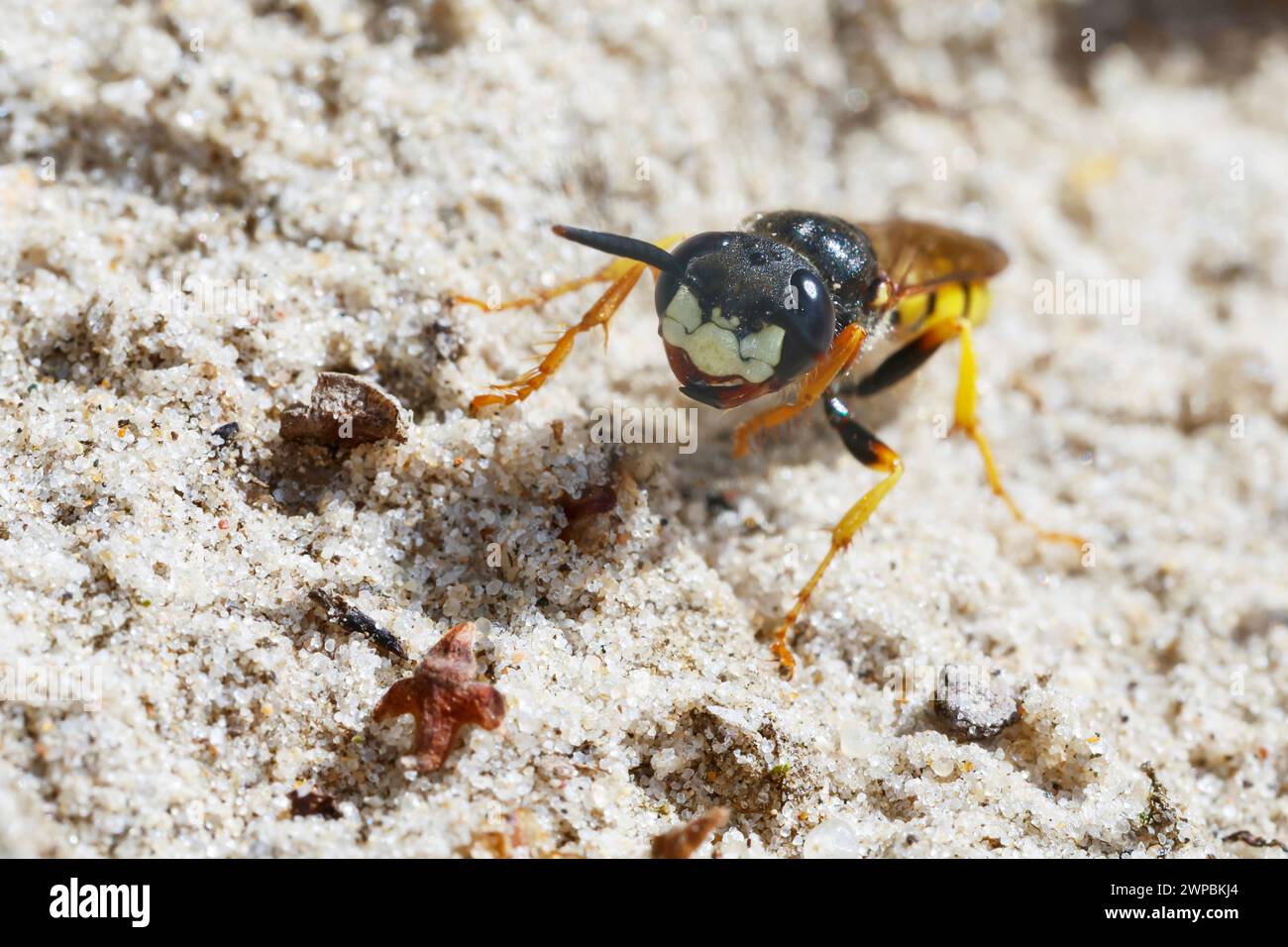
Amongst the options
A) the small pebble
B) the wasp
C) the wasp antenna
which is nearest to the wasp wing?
the wasp

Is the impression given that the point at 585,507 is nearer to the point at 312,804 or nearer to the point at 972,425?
the point at 312,804

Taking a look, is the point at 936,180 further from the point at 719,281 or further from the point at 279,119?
the point at 279,119

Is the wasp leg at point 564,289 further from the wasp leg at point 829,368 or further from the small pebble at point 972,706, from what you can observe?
the small pebble at point 972,706

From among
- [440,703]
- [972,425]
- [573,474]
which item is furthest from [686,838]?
[972,425]

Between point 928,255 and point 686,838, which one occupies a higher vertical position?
point 928,255

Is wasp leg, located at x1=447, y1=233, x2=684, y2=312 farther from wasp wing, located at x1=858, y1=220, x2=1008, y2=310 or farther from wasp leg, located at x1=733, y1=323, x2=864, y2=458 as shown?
wasp wing, located at x1=858, y1=220, x2=1008, y2=310
